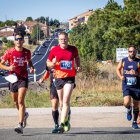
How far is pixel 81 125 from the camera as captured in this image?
9.69m

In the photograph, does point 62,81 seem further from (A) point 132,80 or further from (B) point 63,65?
(A) point 132,80

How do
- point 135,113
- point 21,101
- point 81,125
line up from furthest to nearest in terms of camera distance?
point 81,125 < point 135,113 < point 21,101

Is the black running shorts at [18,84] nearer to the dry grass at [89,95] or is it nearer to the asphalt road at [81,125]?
the asphalt road at [81,125]

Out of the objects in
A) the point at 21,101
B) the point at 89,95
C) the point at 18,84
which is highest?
the point at 18,84

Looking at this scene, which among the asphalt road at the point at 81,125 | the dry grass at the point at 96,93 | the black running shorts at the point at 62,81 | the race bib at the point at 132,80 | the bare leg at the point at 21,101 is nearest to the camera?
the asphalt road at the point at 81,125

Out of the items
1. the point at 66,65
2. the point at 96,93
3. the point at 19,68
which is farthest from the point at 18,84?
the point at 96,93

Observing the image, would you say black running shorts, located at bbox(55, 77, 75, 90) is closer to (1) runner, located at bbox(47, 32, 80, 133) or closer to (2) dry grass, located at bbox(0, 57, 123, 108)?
(1) runner, located at bbox(47, 32, 80, 133)

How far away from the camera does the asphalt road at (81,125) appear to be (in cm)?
788

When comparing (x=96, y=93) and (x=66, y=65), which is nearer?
(x=66, y=65)

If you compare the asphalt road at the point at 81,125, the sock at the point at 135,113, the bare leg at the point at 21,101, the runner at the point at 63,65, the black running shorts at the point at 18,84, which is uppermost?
the runner at the point at 63,65

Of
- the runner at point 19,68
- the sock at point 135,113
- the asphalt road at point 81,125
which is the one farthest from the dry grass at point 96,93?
the runner at point 19,68

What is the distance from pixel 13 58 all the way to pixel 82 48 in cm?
5204

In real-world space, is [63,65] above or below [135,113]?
above

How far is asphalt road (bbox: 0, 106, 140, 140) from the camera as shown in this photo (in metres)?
7.88
